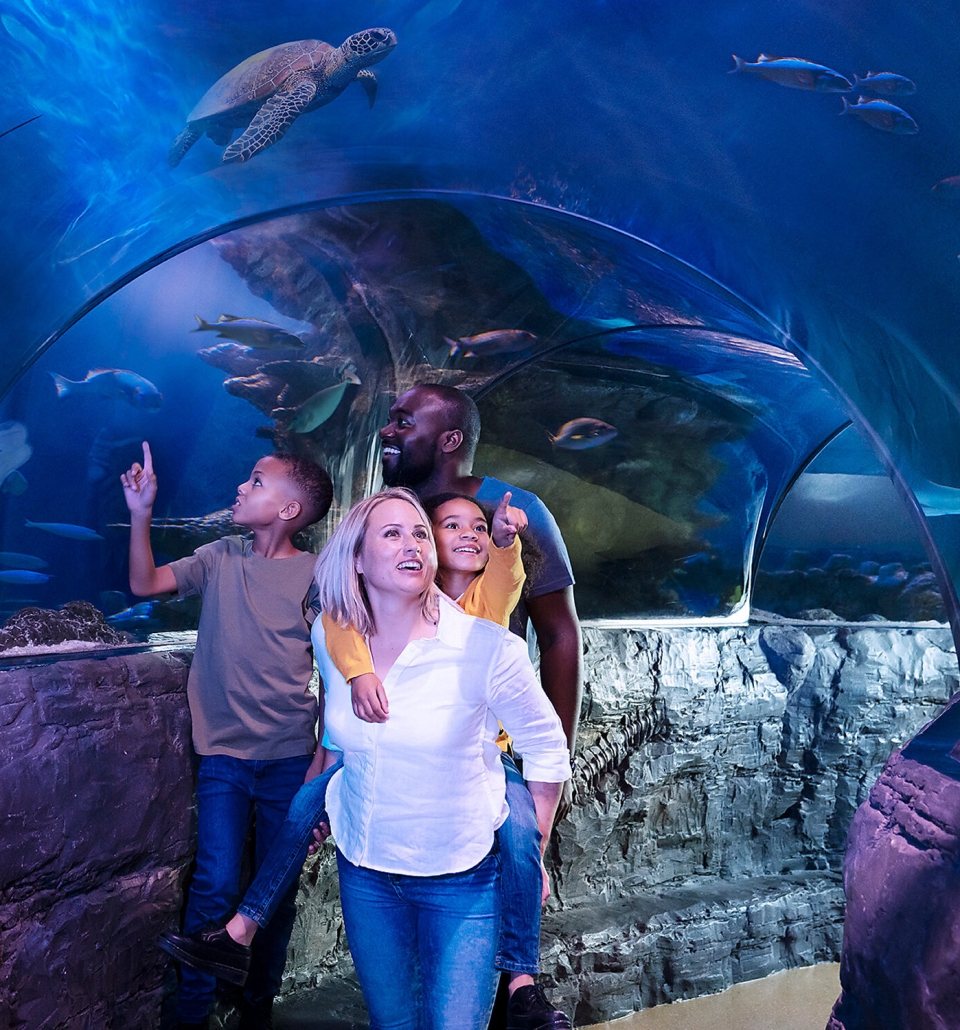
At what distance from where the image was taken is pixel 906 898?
245cm

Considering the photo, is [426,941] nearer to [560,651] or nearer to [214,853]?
[214,853]

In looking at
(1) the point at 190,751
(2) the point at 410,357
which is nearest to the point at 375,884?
(1) the point at 190,751

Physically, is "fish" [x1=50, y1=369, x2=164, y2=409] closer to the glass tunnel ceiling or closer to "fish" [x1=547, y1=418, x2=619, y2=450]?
the glass tunnel ceiling

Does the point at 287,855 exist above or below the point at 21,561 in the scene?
below

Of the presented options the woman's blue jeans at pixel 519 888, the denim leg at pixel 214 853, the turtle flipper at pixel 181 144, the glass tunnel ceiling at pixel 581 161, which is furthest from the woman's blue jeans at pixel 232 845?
the turtle flipper at pixel 181 144

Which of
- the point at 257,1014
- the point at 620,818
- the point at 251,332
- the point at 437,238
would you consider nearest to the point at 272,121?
the point at 437,238

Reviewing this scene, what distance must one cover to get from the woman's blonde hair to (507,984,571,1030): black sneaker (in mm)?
1091

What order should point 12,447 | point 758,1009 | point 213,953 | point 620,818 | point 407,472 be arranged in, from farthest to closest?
1. point 620,818
2. point 758,1009
3. point 407,472
4. point 12,447
5. point 213,953

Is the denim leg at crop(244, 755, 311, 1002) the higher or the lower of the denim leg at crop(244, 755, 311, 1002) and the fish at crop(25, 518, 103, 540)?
the lower

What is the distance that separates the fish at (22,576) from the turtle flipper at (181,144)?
5.98ft

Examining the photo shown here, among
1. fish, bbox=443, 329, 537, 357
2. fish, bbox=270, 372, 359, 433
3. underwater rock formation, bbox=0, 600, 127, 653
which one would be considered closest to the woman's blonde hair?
underwater rock formation, bbox=0, 600, 127, 653

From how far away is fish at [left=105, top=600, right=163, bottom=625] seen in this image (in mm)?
4086

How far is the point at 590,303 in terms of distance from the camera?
486 centimetres

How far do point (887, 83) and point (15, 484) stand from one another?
3.66 m
